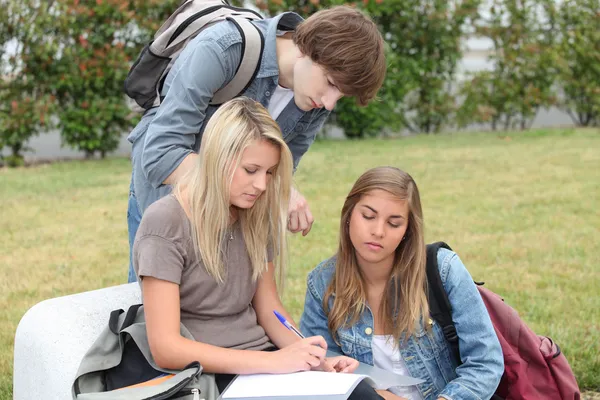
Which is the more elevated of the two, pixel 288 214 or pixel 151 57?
pixel 151 57

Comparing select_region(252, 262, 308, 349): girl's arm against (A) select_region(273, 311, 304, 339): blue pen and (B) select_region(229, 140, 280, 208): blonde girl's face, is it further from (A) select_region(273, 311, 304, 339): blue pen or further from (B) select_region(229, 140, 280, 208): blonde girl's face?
(B) select_region(229, 140, 280, 208): blonde girl's face

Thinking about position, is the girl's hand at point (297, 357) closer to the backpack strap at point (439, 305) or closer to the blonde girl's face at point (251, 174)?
the blonde girl's face at point (251, 174)

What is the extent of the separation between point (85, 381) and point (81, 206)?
4909 mm

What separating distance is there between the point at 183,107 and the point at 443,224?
12.8 feet

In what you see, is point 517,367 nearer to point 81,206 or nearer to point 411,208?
point 411,208

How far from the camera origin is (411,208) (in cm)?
283

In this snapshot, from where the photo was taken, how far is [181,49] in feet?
9.30

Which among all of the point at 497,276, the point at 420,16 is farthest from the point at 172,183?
the point at 420,16

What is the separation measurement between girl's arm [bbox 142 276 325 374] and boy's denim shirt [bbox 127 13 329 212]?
438 mm

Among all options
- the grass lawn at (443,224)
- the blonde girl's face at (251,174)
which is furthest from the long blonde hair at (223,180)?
the grass lawn at (443,224)

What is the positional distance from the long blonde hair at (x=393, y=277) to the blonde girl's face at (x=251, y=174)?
0.46 m

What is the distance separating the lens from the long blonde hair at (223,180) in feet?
8.00

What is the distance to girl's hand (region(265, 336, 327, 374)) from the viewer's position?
2359mm

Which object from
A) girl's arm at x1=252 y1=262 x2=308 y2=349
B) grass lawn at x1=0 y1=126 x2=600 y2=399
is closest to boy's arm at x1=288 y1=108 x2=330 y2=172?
girl's arm at x1=252 y1=262 x2=308 y2=349
